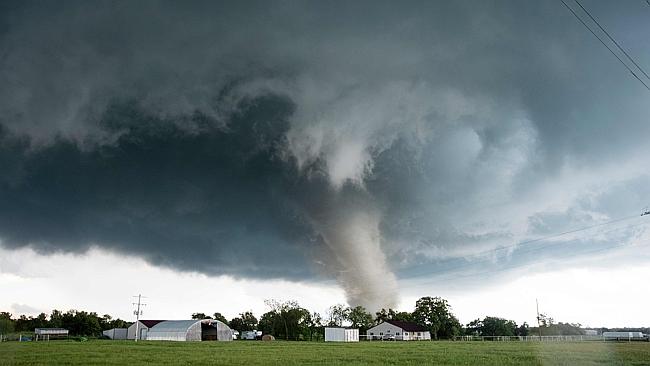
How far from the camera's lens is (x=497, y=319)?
5246 inches

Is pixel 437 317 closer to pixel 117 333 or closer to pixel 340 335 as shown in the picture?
pixel 340 335

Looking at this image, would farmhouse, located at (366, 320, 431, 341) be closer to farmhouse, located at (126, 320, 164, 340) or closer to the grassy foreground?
farmhouse, located at (126, 320, 164, 340)

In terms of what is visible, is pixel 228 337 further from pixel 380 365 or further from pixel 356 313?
pixel 380 365

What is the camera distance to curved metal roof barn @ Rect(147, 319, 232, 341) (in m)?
103

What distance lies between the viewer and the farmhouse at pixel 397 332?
127 meters

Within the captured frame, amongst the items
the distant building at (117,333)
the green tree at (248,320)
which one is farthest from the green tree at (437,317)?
the distant building at (117,333)

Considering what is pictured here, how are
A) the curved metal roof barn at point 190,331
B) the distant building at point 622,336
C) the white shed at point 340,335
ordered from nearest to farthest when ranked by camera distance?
the curved metal roof barn at point 190,331 < the distant building at point 622,336 < the white shed at point 340,335

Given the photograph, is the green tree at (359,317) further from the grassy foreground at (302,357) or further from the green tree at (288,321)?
the grassy foreground at (302,357)

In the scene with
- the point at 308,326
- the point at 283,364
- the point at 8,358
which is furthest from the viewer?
the point at 308,326

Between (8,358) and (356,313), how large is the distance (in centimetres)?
13099

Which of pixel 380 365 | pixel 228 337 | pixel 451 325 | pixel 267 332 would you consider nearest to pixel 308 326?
pixel 267 332

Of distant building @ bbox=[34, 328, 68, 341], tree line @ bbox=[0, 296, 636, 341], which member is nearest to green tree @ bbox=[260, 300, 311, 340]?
tree line @ bbox=[0, 296, 636, 341]

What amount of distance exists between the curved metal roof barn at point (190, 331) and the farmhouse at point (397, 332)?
1556 inches

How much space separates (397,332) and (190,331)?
5229 centimetres
